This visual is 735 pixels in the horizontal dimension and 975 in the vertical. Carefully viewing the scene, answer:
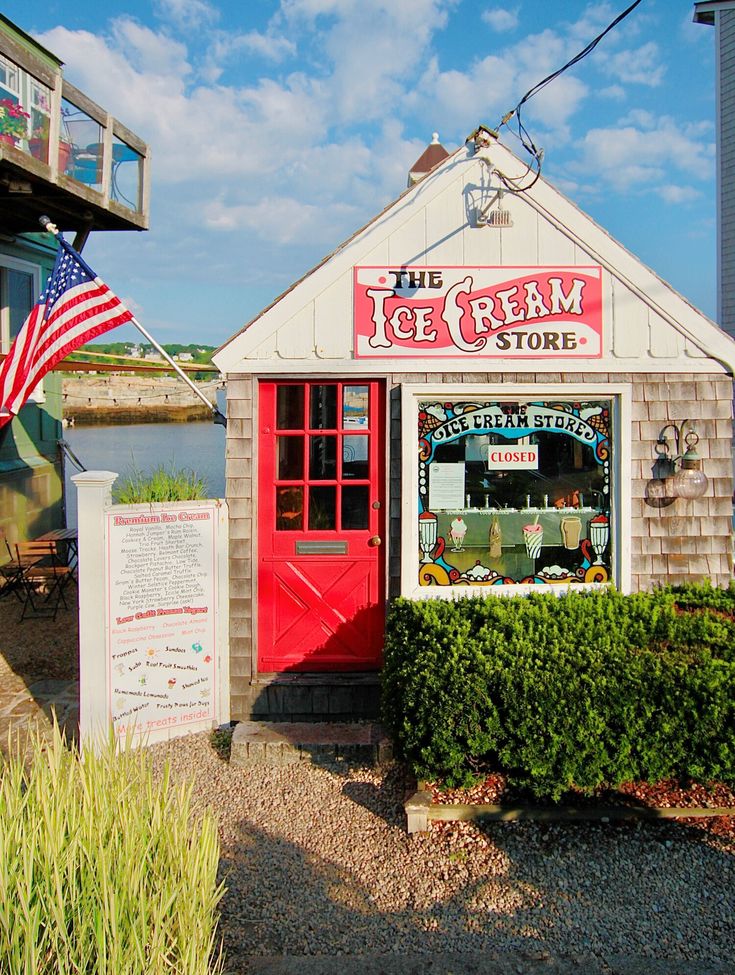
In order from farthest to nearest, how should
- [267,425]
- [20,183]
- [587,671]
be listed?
1. [20,183]
2. [267,425]
3. [587,671]

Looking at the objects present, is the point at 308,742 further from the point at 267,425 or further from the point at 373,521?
the point at 267,425

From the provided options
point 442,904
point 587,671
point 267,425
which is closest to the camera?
point 442,904

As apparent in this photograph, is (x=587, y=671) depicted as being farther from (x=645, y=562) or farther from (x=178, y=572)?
(x=178, y=572)

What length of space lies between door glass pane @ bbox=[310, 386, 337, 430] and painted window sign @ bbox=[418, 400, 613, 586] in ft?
2.17

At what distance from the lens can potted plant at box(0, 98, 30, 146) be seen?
804 centimetres

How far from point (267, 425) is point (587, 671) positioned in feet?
9.57

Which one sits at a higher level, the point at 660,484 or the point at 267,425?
the point at 267,425

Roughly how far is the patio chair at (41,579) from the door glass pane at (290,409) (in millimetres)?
4987

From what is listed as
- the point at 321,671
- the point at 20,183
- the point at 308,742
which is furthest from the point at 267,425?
the point at 20,183

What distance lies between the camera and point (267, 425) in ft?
19.5

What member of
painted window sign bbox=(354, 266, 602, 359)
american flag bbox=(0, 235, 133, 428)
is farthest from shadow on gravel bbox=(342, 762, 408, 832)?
american flag bbox=(0, 235, 133, 428)

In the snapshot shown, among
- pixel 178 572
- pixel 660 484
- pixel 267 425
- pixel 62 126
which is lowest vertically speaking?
pixel 178 572

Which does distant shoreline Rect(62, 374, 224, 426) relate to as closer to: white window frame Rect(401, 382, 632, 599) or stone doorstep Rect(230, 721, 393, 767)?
white window frame Rect(401, 382, 632, 599)

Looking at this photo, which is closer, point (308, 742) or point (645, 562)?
point (308, 742)
